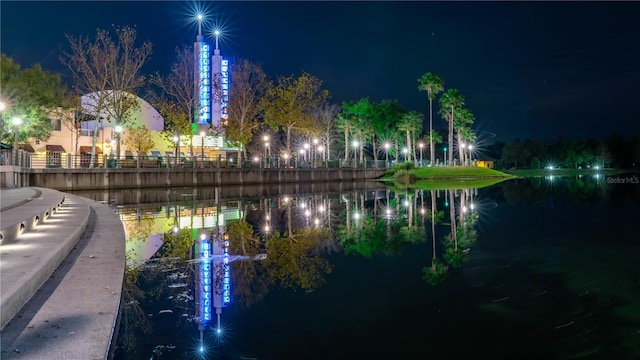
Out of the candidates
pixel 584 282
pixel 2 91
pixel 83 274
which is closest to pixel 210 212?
pixel 83 274

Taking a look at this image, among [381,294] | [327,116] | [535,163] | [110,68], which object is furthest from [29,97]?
[535,163]

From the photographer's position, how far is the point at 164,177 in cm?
4722

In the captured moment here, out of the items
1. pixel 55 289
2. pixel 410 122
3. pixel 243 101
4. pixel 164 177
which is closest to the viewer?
pixel 55 289

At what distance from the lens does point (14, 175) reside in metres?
31.0

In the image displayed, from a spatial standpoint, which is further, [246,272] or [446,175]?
[446,175]

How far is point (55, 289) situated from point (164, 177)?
1650 inches

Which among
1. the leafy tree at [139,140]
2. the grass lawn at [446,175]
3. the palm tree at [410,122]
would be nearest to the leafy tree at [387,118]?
the palm tree at [410,122]

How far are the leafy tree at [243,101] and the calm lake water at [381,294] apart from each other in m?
44.6

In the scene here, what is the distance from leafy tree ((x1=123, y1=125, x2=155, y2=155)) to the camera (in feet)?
201

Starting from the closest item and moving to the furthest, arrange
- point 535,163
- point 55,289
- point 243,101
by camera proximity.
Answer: point 55,289
point 243,101
point 535,163

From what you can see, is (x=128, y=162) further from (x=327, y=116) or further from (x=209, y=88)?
(x=327, y=116)

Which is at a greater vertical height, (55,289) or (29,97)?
(29,97)

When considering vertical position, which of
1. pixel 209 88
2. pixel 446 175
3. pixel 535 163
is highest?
pixel 209 88

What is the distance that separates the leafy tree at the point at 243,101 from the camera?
59.0m
